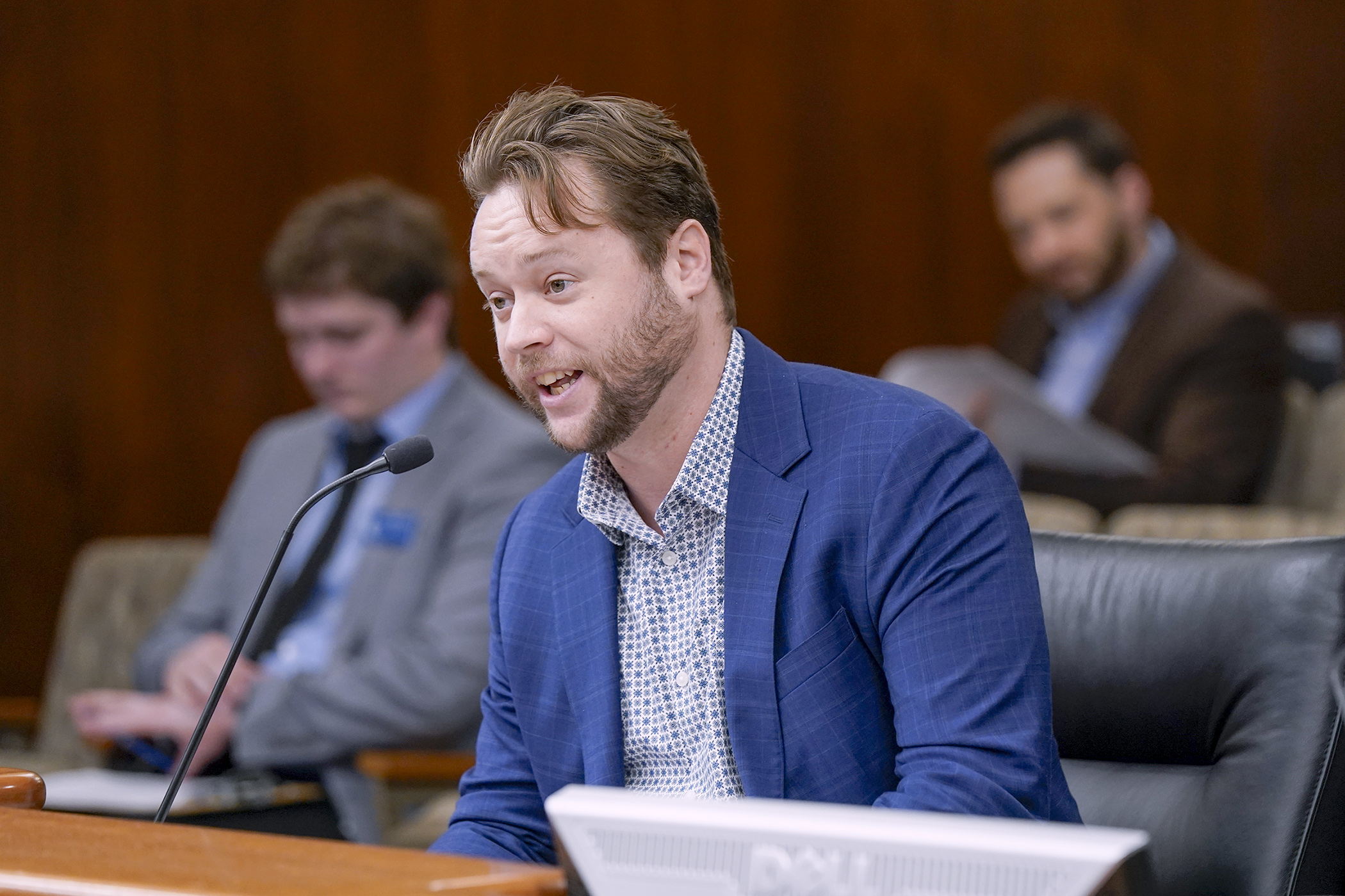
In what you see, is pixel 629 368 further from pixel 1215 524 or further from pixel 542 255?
pixel 1215 524

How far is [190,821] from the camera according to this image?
2.41 m

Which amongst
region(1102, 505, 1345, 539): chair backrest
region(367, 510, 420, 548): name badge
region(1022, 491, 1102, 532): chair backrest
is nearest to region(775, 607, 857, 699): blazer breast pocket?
region(1022, 491, 1102, 532): chair backrest

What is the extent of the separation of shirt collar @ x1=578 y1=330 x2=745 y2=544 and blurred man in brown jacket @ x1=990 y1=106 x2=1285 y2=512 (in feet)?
5.68

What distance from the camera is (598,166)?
1.35 metres

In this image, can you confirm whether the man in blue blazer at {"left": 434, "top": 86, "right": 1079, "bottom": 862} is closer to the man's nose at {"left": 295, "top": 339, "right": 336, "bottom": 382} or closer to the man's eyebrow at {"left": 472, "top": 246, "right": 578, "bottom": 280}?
the man's eyebrow at {"left": 472, "top": 246, "right": 578, "bottom": 280}

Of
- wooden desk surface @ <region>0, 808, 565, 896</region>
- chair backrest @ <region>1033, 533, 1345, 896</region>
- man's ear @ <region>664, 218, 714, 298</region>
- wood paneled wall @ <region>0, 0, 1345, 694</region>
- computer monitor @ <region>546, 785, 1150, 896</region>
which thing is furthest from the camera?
wood paneled wall @ <region>0, 0, 1345, 694</region>

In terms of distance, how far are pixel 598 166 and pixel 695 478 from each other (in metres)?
0.32

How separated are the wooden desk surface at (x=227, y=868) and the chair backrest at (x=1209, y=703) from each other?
2.45ft

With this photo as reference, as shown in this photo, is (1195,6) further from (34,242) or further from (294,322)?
(34,242)

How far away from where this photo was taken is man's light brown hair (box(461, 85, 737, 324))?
4.40 feet

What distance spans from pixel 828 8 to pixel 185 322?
2.23m

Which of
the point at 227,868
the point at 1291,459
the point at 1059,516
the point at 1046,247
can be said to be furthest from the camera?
the point at 1046,247

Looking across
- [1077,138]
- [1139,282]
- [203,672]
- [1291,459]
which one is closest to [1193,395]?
[1291,459]

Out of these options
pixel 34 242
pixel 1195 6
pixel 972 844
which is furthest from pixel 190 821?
pixel 1195 6
